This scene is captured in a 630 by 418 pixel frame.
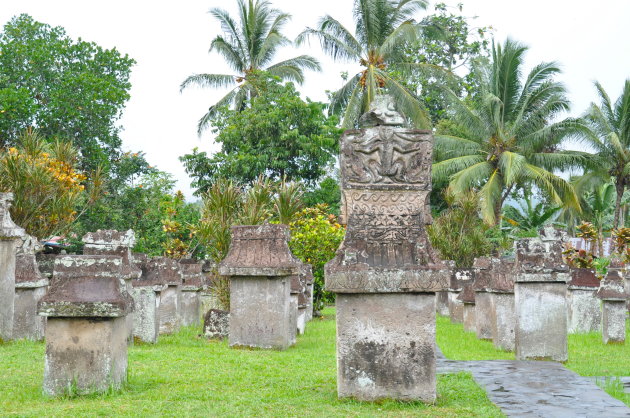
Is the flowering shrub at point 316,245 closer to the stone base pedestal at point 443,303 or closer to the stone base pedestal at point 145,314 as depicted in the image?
the stone base pedestal at point 443,303

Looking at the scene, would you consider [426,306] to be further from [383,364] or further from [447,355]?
[447,355]

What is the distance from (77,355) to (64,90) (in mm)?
22333

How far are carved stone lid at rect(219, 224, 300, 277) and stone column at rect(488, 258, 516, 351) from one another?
3.14 m

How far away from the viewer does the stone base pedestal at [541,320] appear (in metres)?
10.3

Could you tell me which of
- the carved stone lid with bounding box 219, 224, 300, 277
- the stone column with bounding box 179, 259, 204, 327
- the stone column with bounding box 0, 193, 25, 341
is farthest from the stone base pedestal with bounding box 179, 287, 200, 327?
the carved stone lid with bounding box 219, 224, 300, 277

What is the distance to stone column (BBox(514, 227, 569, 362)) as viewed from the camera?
404 inches

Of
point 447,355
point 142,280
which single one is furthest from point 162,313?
point 447,355

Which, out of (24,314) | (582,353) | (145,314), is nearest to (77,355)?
(145,314)

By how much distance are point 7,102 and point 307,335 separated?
54.7ft

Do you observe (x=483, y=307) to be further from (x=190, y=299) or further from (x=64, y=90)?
(x=64, y=90)

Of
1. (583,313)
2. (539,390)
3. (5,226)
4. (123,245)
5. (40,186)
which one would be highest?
(40,186)

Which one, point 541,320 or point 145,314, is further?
point 145,314

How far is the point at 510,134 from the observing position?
31266mm

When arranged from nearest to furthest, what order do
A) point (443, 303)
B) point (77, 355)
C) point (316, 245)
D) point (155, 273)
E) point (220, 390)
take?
point (77, 355)
point (220, 390)
point (155, 273)
point (443, 303)
point (316, 245)
